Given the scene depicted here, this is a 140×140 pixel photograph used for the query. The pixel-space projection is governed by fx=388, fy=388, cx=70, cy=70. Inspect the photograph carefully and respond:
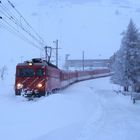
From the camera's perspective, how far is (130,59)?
48500 millimetres

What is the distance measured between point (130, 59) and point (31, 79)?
20881 millimetres

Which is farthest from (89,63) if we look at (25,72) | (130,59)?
(25,72)

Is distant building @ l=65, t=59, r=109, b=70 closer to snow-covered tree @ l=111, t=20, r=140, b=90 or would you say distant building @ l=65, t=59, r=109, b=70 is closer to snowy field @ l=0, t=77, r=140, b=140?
snow-covered tree @ l=111, t=20, r=140, b=90

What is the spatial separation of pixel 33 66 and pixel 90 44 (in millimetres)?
149678

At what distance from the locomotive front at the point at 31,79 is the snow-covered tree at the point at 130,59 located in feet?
61.0

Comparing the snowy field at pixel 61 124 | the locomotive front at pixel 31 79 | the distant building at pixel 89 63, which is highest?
the distant building at pixel 89 63

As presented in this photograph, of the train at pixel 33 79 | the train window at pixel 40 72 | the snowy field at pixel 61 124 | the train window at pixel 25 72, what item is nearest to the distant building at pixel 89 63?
the train at pixel 33 79

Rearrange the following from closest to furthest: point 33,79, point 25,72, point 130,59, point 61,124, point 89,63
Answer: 1. point 61,124
2. point 33,79
3. point 25,72
4. point 130,59
5. point 89,63

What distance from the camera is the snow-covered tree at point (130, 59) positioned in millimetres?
47938

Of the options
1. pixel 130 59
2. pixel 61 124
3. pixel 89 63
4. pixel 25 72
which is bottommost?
pixel 61 124

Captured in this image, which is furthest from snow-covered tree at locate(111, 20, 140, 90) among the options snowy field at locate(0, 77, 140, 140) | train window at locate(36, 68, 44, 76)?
snowy field at locate(0, 77, 140, 140)

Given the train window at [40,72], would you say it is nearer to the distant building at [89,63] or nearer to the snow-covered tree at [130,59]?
the snow-covered tree at [130,59]

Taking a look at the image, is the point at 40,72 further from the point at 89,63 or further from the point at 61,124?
the point at 89,63

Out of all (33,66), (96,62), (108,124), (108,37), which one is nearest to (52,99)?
(108,124)
